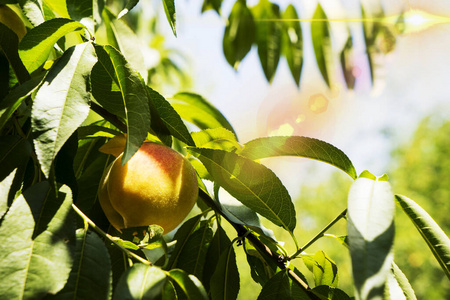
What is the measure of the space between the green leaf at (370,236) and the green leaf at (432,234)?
79mm

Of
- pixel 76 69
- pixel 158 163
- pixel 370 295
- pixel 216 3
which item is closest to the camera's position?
pixel 370 295

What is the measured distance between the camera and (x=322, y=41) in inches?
54.0

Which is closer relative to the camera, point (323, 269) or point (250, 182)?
point (250, 182)

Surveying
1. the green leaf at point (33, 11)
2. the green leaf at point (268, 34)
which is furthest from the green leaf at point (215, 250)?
the green leaf at point (268, 34)

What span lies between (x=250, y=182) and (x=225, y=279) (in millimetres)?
137

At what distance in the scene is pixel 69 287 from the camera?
1.25 ft

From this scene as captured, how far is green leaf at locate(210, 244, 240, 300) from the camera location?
1.89 ft

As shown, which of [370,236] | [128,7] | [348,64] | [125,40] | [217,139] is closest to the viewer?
[370,236]

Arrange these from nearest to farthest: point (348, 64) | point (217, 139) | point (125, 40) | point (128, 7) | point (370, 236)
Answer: point (370, 236) → point (128, 7) → point (217, 139) → point (125, 40) → point (348, 64)

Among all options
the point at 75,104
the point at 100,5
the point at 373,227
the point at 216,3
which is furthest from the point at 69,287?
the point at 216,3

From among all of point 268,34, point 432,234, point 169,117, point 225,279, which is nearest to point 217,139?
point 169,117

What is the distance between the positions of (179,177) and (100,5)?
0.89 ft

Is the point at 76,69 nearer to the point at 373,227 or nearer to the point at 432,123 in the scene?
the point at 373,227

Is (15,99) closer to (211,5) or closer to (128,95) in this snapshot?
(128,95)
